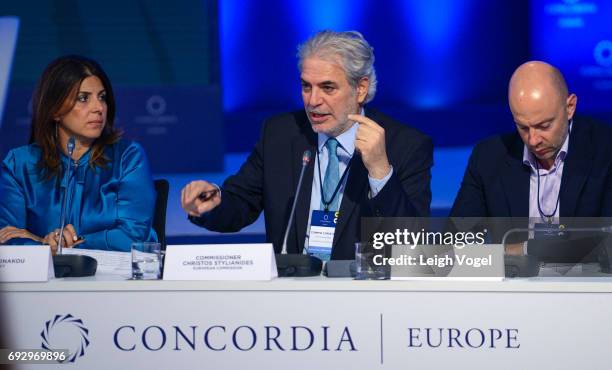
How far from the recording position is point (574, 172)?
2.82 meters

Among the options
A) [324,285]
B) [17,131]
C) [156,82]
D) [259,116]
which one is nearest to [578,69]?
[259,116]

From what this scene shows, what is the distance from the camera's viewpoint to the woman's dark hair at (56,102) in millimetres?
3105

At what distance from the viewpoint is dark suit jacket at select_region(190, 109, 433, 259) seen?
9.23 ft

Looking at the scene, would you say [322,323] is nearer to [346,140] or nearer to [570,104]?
[346,140]

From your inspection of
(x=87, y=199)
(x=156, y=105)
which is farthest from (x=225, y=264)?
(x=156, y=105)

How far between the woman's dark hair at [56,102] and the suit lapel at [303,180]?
0.67 meters

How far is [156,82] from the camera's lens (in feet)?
16.6

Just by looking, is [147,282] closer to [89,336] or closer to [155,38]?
[89,336]

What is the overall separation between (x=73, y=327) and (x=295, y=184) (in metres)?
1.09

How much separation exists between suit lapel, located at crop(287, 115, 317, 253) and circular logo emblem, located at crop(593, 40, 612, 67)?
2.90 meters

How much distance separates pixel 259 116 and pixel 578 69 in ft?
6.43

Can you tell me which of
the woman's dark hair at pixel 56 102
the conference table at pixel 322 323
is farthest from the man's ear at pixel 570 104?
the woman's dark hair at pixel 56 102

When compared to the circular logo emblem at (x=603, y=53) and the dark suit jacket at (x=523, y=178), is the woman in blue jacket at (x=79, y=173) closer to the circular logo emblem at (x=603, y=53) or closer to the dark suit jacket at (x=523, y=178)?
the dark suit jacket at (x=523, y=178)

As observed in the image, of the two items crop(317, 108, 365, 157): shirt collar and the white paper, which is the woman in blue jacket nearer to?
the white paper
